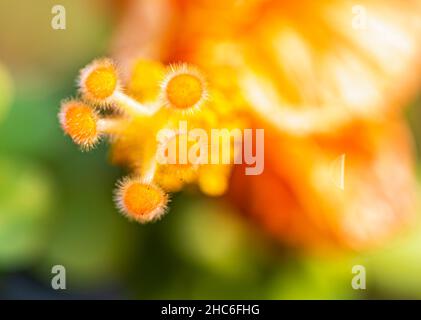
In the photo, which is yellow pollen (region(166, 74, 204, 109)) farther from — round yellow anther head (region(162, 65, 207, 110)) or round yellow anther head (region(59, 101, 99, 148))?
round yellow anther head (region(59, 101, 99, 148))

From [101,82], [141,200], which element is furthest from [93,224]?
[101,82]

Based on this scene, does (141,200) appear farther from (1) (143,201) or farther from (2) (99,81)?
(2) (99,81)

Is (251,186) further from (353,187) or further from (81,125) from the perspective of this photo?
(81,125)

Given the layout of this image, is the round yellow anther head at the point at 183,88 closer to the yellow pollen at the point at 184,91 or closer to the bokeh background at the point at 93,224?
the yellow pollen at the point at 184,91

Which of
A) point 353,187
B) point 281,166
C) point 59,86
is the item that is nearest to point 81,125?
point 59,86

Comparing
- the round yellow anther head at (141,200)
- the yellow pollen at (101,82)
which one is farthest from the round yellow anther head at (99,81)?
the round yellow anther head at (141,200)

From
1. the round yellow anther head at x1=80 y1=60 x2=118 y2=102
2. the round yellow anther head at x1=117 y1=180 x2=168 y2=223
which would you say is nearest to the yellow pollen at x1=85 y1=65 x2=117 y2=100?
the round yellow anther head at x1=80 y1=60 x2=118 y2=102
